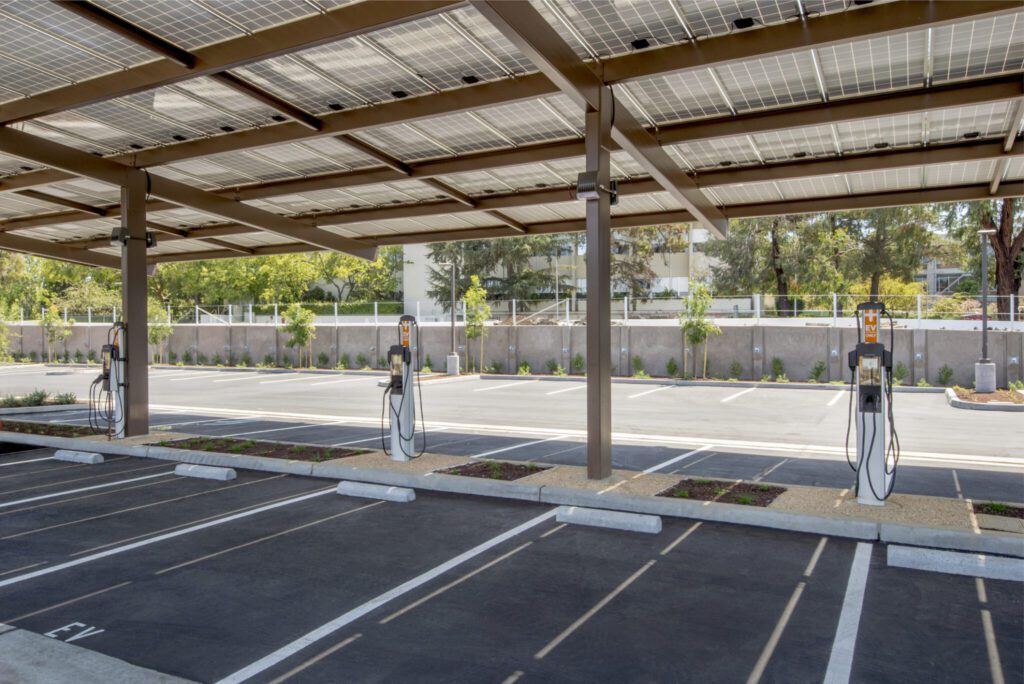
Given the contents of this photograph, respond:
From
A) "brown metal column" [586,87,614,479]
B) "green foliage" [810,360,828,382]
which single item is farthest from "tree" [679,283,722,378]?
→ "brown metal column" [586,87,614,479]

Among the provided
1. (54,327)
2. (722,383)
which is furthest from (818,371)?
(54,327)

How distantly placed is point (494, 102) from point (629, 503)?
17.5 feet

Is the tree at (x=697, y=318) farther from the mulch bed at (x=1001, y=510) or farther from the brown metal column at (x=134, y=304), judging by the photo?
the mulch bed at (x=1001, y=510)

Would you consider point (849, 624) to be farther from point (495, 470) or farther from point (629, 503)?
point (495, 470)

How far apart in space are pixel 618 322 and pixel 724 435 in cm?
1622

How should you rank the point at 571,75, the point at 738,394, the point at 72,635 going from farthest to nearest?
the point at 738,394 < the point at 571,75 < the point at 72,635

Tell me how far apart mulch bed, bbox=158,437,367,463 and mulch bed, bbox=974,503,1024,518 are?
7.95 m

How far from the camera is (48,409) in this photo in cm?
1820

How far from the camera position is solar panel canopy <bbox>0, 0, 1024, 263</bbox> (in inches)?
301

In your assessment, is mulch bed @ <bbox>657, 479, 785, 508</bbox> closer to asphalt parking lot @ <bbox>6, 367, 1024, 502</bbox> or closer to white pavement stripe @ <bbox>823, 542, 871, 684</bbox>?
asphalt parking lot @ <bbox>6, 367, 1024, 502</bbox>

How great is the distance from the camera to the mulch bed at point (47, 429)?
1331cm

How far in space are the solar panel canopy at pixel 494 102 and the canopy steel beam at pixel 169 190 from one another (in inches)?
2.6

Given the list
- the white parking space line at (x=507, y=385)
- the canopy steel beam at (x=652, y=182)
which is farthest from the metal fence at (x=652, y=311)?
the canopy steel beam at (x=652, y=182)

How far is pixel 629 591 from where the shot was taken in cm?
546
